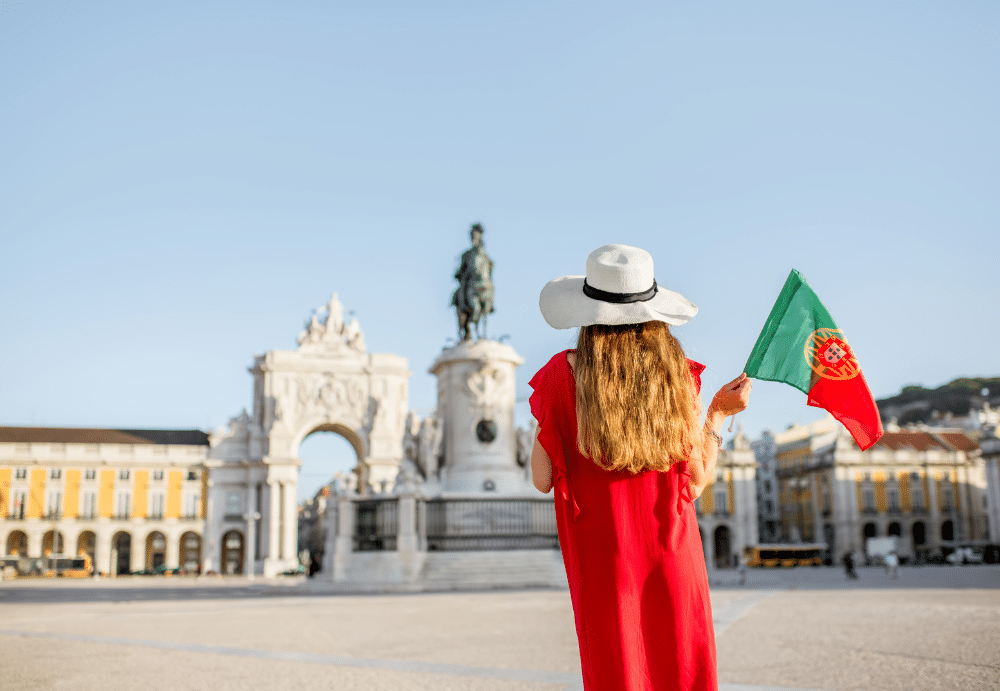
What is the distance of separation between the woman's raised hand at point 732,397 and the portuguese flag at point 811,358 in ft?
0.43

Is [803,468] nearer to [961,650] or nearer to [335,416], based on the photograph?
[335,416]

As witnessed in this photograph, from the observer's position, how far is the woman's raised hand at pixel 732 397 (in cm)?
269

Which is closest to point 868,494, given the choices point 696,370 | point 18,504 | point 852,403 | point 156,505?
point 156,505

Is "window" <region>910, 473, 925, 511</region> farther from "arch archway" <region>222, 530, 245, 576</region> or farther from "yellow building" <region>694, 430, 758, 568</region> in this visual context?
"arch archway" <region>222, 530, 245, 576</region>

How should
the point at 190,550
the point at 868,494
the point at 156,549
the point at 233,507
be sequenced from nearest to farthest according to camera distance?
the point at 233,507 < the point at 190,550 < the point at 156,549 < the point at 868,494

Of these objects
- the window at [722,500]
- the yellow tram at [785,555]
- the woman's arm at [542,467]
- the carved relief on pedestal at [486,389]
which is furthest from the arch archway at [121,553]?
the woman's arm at [542,467]

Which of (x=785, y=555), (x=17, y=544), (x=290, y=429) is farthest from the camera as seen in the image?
(x=17, y=544)

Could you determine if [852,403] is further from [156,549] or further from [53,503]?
[156,549]

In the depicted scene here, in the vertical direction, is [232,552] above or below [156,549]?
below

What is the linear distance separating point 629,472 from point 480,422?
60.1 ft

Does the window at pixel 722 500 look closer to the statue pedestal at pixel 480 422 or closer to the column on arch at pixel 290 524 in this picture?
the column on arch at pixel 290 524

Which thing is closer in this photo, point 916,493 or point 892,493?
point 892,493

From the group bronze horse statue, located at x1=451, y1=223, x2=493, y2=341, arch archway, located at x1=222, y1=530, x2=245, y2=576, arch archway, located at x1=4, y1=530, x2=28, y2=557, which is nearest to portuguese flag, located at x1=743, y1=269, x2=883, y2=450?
bronze horse statue, located at x1=451, y1=223, x2=493, y2=341

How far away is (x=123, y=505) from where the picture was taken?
6575 cm
